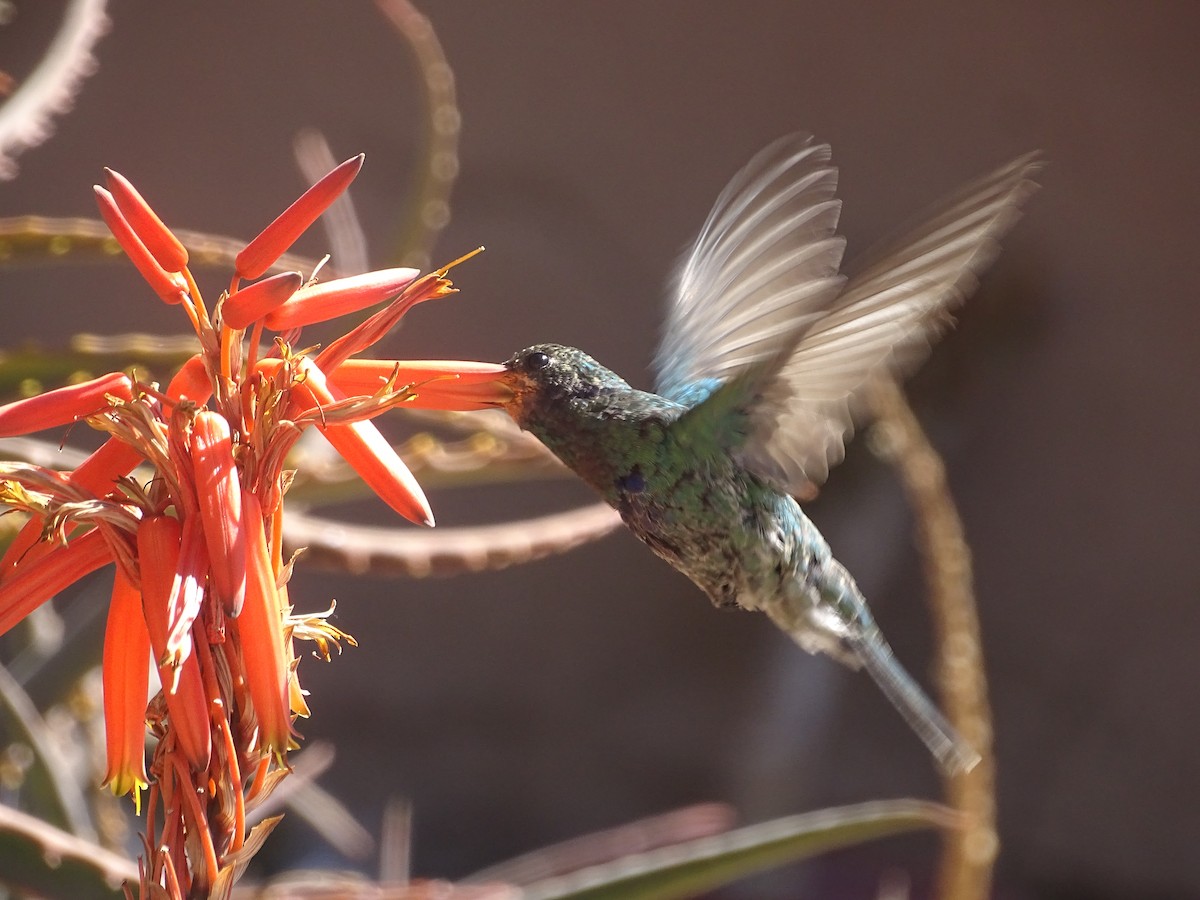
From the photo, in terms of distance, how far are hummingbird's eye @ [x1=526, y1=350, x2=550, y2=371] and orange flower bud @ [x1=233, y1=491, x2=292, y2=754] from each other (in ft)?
0.76

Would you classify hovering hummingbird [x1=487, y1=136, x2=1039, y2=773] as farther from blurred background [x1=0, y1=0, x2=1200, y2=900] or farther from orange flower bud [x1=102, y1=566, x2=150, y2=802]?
blurred background [x1=0, y1=0, x2=1200, y2=900]

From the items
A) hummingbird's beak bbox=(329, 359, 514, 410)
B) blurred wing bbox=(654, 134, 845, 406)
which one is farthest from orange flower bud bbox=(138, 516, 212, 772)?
blurred wing bbox=(654, 134, 845, 406)

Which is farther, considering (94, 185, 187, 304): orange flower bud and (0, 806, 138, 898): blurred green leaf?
(0, 806, 138, 898): blurred green leaf

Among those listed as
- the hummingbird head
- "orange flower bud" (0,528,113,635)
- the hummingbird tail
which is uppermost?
the hummingbird head

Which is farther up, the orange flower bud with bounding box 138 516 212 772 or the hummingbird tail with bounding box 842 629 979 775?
the orange flower bud with bounding box 138 516 212 772

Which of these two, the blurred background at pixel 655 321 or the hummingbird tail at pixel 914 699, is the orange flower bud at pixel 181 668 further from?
the blurred background at pixel 655 321

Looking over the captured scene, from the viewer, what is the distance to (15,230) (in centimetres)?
69

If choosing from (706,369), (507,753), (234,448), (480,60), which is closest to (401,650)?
(507,753)

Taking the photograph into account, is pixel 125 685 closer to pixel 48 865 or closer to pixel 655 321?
pixel 48 865

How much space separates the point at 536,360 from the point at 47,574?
275mm

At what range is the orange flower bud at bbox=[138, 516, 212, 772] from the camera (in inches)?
14.2

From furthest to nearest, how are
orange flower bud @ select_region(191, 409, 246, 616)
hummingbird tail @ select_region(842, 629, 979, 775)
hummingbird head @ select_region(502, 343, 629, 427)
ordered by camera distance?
hummingbird tail @ select_region(842, 629, 979, 775) < hummingbird head @ select_region(502, 343, 629, 427) < orange flower bud @ select_region(191, 409, 246, 616)

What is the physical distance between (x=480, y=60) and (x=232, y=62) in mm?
450

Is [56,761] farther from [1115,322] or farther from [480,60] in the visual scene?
[1115,322]
